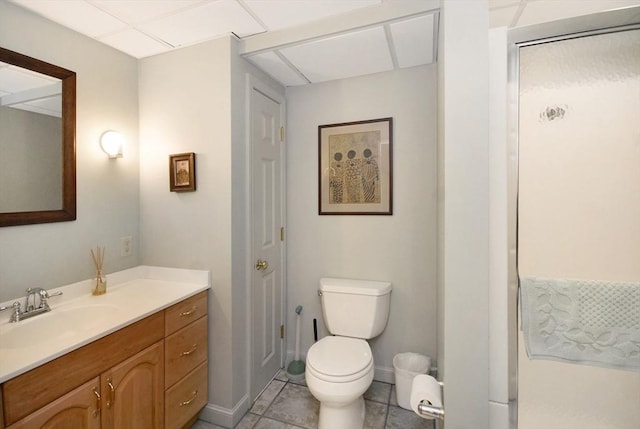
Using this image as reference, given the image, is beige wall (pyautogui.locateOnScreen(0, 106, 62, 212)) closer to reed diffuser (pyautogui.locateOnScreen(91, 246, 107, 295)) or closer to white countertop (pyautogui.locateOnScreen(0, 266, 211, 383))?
reed diffuser (pyautogui.locateOnScreen(91, 246, 107, 295))

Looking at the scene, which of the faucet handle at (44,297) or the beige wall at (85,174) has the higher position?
the beige wall at (85,174)

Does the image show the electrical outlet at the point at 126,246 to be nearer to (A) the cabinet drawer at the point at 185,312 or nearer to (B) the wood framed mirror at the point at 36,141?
(B) the wood framed mirror at the point at 36,141

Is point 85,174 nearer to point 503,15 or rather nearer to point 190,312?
point 190,312

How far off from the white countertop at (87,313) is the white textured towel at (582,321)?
1514mm

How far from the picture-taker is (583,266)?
2.63 ft

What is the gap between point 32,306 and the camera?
1351mm

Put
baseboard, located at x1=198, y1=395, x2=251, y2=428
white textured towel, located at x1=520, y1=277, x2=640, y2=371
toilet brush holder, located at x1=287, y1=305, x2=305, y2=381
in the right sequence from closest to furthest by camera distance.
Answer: white textured towel, located at x1=520, y1=277, x2=640, y2=371 < baseboard, located at x1=198, y1=395, x2=251, y2=428 < toilet brush holder, located at x1=287, y1=305, x2=305, y2=381

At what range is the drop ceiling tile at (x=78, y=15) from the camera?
52.6 inches

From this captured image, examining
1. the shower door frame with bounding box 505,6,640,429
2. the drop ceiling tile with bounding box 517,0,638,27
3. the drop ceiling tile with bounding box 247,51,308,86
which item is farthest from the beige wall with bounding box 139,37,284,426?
the drop ceiling tile with bounding box 517,0,638,27

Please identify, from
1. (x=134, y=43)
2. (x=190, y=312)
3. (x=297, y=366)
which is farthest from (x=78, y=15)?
(x=297, y=366)

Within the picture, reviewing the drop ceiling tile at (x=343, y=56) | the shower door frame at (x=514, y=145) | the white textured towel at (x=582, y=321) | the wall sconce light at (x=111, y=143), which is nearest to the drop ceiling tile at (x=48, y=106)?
the wall sconce light at (x=111, y=143)

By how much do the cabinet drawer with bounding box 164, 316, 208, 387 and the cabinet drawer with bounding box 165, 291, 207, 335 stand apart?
0.10 ft

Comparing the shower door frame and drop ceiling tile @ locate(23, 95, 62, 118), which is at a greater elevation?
drop ceiling tile @ locate(23, 95, 62, 118)

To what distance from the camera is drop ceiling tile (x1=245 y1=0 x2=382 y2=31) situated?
4.48 ft
